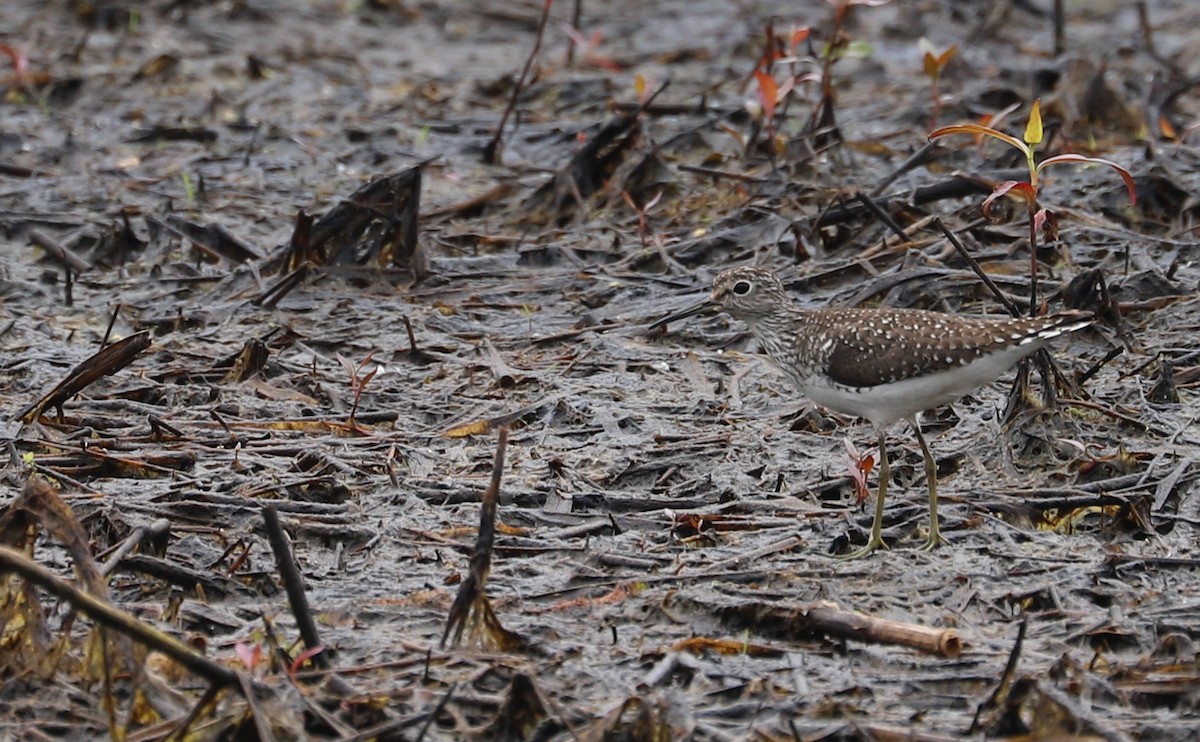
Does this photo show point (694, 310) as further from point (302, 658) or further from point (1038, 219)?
point (302, 658)

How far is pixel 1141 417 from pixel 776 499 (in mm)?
1758

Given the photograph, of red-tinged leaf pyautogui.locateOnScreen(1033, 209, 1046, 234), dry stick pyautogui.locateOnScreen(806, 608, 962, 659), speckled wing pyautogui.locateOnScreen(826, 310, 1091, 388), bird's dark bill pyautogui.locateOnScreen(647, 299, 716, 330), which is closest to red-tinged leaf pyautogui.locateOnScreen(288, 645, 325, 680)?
dry stick pyautogui.locateOnScreen(806, 608, 962, 659)

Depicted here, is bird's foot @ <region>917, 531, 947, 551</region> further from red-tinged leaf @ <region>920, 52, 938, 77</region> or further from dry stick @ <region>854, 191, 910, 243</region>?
red-tinged leaf @ <region>920, 52, 938, 77</region>

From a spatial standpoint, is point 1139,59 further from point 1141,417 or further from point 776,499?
point 776,499

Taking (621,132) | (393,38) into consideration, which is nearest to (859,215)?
(621,132)

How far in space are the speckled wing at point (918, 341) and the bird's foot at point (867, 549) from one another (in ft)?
1.96

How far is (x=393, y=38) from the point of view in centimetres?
1507

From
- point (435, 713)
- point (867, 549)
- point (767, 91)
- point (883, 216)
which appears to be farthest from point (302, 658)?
point (767, 91)

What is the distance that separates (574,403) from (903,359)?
2.02m

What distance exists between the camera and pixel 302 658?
495 cm

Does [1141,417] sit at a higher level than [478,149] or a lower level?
higher

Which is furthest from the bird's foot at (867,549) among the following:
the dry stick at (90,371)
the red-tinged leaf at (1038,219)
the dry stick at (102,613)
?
the dry stick at (90,371)

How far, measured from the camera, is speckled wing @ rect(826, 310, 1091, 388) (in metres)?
6.02

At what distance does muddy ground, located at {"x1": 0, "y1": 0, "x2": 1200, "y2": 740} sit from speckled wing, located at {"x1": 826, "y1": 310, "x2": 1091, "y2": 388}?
0.64 metres
